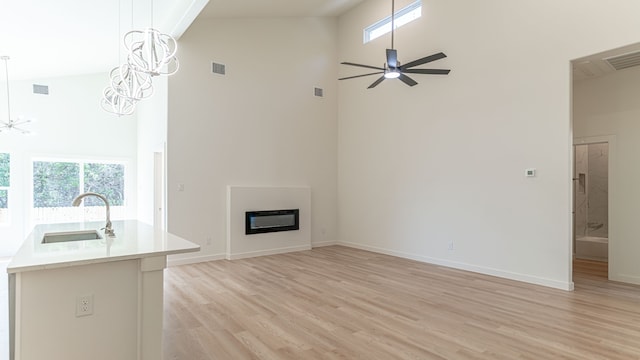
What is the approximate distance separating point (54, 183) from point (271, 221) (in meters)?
4.73

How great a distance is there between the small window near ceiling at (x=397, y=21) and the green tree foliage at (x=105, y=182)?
6210mm

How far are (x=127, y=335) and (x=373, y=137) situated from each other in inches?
219

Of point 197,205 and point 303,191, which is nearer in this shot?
point 197,205

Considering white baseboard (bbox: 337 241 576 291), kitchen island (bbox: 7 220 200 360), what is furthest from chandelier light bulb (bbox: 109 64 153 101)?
white baseboard (bbox: 337 241 576 291)

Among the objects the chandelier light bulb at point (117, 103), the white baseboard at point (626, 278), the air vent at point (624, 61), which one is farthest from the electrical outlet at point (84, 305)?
the white baseboard at point (626, 278)

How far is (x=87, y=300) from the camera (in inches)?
81.1

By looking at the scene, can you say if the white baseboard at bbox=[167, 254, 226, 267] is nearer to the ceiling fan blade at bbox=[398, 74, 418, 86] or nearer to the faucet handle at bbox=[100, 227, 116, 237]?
the faucet handle at bbox=[100, 227, 116, 237]

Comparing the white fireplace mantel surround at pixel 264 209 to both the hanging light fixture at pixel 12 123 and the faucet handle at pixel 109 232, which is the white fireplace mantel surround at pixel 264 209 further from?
the hanging light fixture at pixel 12 123

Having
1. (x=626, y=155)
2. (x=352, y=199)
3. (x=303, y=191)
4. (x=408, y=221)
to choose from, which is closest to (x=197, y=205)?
(x=303, y=191)

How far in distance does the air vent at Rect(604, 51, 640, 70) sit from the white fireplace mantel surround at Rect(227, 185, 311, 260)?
5103mm

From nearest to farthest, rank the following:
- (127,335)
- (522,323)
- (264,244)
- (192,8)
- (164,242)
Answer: (127,335), (164,242), (522,323), (192,8), (264,244)

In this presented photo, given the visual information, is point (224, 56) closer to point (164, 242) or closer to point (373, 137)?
point (373, 137)

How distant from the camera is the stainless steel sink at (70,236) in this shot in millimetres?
2907

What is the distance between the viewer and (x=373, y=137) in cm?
696
